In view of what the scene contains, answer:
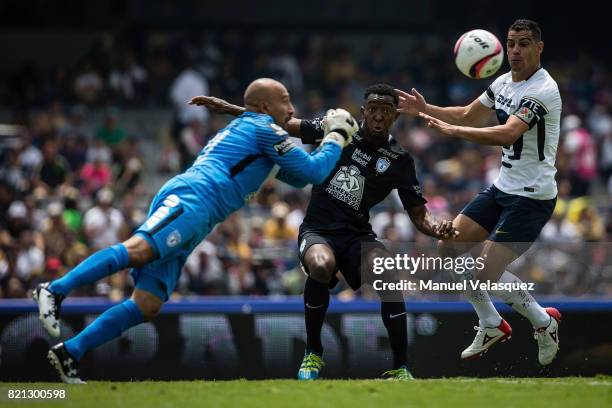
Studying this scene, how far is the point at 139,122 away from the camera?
23.1 meters

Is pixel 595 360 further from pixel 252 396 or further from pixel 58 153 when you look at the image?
pixel 58 153

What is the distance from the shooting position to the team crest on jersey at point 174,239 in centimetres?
889

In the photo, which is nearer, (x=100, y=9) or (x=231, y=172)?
(x=231, y=172)

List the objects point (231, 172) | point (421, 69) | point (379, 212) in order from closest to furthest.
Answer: point (231, 172)
point (379, 212)
point (421, 69)

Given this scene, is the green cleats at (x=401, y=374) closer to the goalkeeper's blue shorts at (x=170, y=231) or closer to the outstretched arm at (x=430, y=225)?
the outstretched arm at (x=430, y=225)

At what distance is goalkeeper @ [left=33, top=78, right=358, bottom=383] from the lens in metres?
8.77

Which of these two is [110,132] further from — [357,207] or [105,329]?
[105,329]

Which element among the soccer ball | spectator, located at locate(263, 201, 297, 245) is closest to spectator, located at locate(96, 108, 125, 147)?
spectator, located at locate(263, 201, 297, 245)

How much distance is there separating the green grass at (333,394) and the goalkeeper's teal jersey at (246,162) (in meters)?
1.47

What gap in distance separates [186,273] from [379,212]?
152 inches

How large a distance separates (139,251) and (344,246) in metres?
2.40

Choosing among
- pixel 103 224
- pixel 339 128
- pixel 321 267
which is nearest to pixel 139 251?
pixel 321 267

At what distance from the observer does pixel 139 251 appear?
→ 8.81 m

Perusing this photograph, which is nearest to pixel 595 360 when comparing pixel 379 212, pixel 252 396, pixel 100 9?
pixel 252 396
